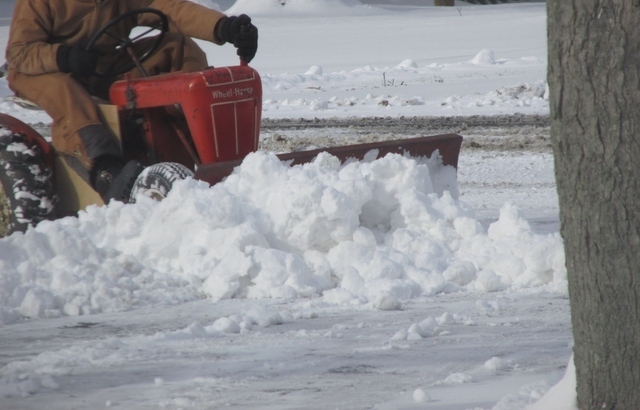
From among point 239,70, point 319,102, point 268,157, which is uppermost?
point 239,70

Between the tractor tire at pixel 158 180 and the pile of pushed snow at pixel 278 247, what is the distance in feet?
0.35

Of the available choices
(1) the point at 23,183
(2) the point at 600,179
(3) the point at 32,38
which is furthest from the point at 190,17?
(2) the point at 600,179

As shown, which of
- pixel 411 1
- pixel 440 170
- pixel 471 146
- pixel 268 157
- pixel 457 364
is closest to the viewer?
pixel 457 364

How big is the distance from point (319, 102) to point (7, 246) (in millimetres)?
9176

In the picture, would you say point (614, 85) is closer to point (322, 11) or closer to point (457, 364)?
point (457, 364)

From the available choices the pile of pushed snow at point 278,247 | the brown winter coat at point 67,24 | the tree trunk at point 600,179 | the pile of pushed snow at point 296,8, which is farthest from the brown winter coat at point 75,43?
the pile of pushed snow at point 296,8

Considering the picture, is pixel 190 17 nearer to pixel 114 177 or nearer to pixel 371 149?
pixel 114 177

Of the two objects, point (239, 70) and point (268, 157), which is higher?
point (239, 70)

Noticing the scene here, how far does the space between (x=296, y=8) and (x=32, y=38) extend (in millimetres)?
27324

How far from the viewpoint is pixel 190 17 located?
5.73m

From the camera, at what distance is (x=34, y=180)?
5.40 m

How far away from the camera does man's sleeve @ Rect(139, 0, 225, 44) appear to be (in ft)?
18.5

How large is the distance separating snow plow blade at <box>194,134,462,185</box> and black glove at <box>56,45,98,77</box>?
3.08ft

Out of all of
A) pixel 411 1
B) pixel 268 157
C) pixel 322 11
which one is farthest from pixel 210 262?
pixel 411 1
